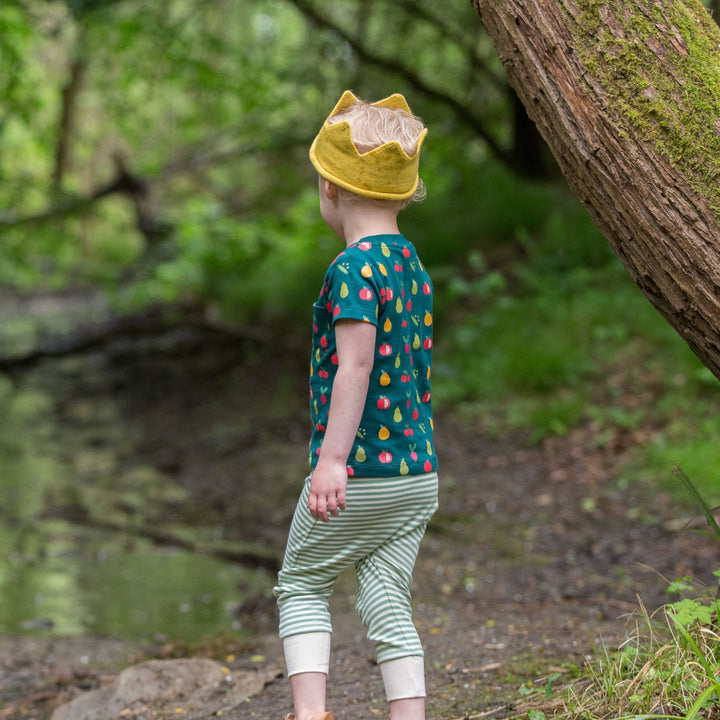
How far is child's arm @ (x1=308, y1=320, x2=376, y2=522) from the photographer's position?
218 centimetres

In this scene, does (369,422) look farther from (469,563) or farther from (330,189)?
(469,563)

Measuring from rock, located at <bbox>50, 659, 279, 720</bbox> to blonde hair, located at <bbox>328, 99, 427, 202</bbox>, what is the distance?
1.87 metres

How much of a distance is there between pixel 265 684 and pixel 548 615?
1328 mm

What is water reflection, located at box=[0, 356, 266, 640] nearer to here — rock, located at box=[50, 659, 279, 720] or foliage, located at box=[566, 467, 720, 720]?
rock, located at box=[50, 659, 279, 720]

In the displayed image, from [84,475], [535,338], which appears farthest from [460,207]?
[84,475]

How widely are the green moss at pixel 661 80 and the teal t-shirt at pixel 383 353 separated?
704mm

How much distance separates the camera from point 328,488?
218 cm

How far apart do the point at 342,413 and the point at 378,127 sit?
764 millimetres

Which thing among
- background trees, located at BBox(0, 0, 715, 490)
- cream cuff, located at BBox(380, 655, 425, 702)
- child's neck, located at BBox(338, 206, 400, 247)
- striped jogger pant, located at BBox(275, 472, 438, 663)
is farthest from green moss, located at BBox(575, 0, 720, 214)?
background trees, located at BBox(0, 0, 715, 490)

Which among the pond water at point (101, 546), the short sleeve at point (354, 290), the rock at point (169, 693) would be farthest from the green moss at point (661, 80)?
the pond water at point (101, 546)

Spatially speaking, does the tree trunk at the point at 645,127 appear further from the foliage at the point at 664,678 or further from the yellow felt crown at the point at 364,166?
the foliage at the point at 664,678

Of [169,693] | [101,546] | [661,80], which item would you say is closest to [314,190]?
[101,546]

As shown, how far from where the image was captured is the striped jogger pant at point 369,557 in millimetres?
2307

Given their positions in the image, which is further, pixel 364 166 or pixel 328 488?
pixel 364 166
